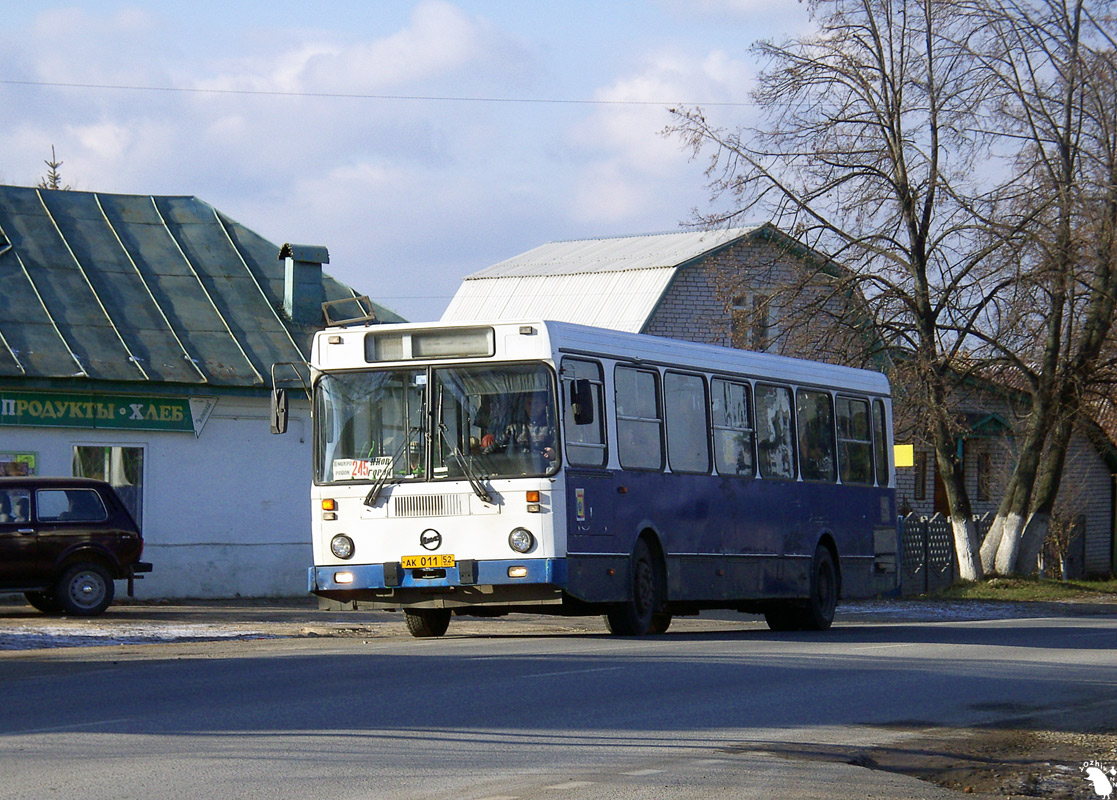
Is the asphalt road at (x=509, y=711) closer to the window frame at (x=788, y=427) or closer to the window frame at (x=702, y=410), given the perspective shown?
the window frame at (x=702, y=410)

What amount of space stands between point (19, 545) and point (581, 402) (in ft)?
28.4

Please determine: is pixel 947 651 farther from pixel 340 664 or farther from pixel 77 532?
pixel 77 532

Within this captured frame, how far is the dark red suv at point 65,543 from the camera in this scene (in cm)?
2012

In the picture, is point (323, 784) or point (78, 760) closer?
point (323, 784)

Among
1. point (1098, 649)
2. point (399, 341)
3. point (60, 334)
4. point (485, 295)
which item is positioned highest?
point (485, 295)

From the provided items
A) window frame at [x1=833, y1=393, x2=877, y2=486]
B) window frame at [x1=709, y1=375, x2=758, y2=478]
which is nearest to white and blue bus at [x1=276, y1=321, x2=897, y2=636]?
window frame at [x1=709, y1=375, x2=758, y2=478]

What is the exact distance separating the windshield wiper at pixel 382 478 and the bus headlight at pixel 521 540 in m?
1.39

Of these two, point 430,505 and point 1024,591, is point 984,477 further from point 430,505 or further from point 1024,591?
point 430,505

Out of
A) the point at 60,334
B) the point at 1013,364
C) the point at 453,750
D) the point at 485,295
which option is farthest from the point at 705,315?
the point at 453,750

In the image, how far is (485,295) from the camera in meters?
41.6

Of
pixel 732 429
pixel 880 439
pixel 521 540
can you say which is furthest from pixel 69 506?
pixel 880 439

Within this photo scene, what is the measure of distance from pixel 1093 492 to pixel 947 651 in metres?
33.5

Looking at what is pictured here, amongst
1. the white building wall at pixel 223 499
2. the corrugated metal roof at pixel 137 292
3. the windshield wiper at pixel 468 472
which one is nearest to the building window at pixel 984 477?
the corrugated metal roof at pixel 137 292

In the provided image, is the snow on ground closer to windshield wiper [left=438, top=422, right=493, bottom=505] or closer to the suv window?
the suv window
